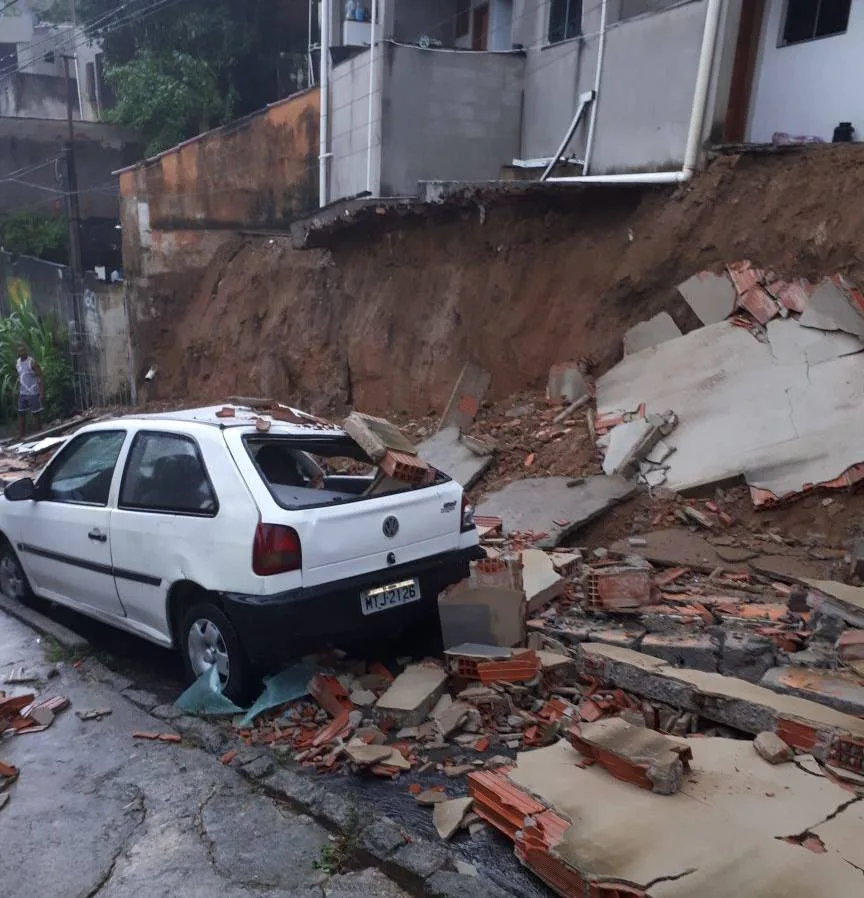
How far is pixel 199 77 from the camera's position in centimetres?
2202

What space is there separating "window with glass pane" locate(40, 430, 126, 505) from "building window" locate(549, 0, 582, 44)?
8704 millimetres

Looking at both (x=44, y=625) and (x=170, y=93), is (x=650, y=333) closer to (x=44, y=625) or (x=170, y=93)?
(x=44, y=625)

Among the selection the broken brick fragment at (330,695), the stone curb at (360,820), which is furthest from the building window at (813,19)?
the stone curb at (360,820)

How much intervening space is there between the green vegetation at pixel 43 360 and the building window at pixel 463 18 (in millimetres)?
12433

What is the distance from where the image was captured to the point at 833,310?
7375 millimetres

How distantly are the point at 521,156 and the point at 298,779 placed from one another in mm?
10667

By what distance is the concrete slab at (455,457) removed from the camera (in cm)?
883

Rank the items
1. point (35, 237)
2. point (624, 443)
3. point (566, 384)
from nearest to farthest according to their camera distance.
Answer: point (624, 443), point (566, 384), point (35, 237)

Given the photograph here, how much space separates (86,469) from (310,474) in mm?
1569

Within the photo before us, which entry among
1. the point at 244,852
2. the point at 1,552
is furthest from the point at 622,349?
the point at 244,852

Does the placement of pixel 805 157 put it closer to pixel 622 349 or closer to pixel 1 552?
pixel 622 349

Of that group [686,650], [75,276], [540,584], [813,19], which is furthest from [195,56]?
[686,650]

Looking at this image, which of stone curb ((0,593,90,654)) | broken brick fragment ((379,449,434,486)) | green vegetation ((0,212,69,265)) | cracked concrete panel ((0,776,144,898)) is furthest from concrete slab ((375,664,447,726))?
green vegetation ((0,212,69,265))

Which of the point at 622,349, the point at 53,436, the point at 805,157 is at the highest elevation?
the point at 805,157
